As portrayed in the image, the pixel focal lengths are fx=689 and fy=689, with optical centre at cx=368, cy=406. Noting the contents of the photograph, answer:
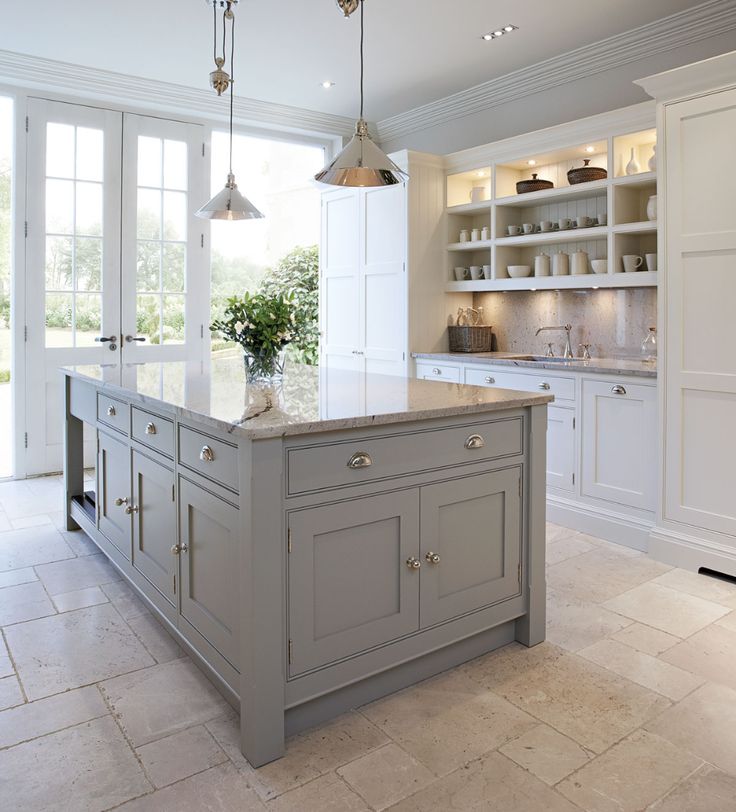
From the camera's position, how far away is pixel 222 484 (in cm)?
196

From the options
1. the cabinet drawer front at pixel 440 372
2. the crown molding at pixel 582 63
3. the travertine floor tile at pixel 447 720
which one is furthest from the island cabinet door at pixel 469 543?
the crown molding at pixel 582 63

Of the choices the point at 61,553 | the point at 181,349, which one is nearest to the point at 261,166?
the point at 181,349

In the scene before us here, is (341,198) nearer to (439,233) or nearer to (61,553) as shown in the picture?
(439,233)

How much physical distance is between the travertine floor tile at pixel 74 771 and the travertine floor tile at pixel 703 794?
130cm

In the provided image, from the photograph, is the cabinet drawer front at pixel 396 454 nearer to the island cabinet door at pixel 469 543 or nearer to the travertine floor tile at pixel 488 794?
the island cabinet door at pixel 469 543

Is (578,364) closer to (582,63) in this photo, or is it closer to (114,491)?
(582,63)

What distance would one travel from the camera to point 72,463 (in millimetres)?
3834

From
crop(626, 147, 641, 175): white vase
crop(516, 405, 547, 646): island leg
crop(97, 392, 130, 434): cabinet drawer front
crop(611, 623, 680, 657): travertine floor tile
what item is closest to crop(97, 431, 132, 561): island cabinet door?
crop(97, 392, 130, 434): cabinet drawer front

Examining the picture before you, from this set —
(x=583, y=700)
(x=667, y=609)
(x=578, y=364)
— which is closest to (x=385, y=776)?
(x=583, y=700)

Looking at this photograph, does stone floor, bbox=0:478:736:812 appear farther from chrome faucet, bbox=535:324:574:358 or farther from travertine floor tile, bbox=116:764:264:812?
chrome faucet, bbox=535:324:574:358

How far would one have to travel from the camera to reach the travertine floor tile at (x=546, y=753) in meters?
1.80

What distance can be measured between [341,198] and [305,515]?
13.5 ft

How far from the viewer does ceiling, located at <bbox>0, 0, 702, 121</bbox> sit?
3.85m

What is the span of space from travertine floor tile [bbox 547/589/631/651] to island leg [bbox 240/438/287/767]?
46.1 inches
